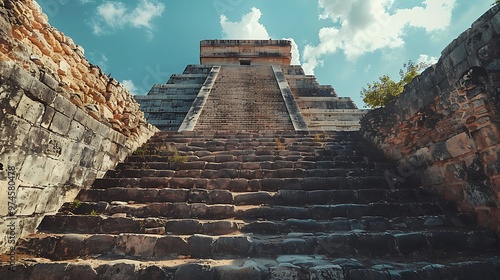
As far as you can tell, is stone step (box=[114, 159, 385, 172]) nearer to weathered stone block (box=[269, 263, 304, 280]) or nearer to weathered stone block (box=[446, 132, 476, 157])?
weathered stone block (box=[446, 132, 476, 157])

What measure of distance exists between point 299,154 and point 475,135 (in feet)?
9.74

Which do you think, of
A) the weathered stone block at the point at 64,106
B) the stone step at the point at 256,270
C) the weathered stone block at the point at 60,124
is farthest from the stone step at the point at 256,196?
the stone step at the point at 256,270

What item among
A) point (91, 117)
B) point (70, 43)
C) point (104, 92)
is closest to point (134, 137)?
point (104, 92)

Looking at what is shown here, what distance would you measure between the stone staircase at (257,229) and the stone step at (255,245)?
0.04 ft

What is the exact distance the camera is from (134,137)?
5.59 m

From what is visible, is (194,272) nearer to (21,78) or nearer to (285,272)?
(285,272)

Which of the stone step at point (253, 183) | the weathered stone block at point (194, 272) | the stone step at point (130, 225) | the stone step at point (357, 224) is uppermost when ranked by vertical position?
the stone step at point (253, 183)

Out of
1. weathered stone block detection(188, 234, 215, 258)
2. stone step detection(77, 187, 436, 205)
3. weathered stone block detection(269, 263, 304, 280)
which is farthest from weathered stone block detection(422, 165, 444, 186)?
weathered stone block detection(188, 234, 215, 258)

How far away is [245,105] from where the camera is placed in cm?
1088

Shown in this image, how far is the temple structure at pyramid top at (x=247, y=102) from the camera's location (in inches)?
368

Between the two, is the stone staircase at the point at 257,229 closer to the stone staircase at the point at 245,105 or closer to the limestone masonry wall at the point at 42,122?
the limestone masonry wall at the point at 42,122

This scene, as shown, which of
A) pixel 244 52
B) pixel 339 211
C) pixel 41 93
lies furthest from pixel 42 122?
pixel 244 52

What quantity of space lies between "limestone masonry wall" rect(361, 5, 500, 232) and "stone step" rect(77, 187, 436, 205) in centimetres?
50

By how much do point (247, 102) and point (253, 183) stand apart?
753 cm
